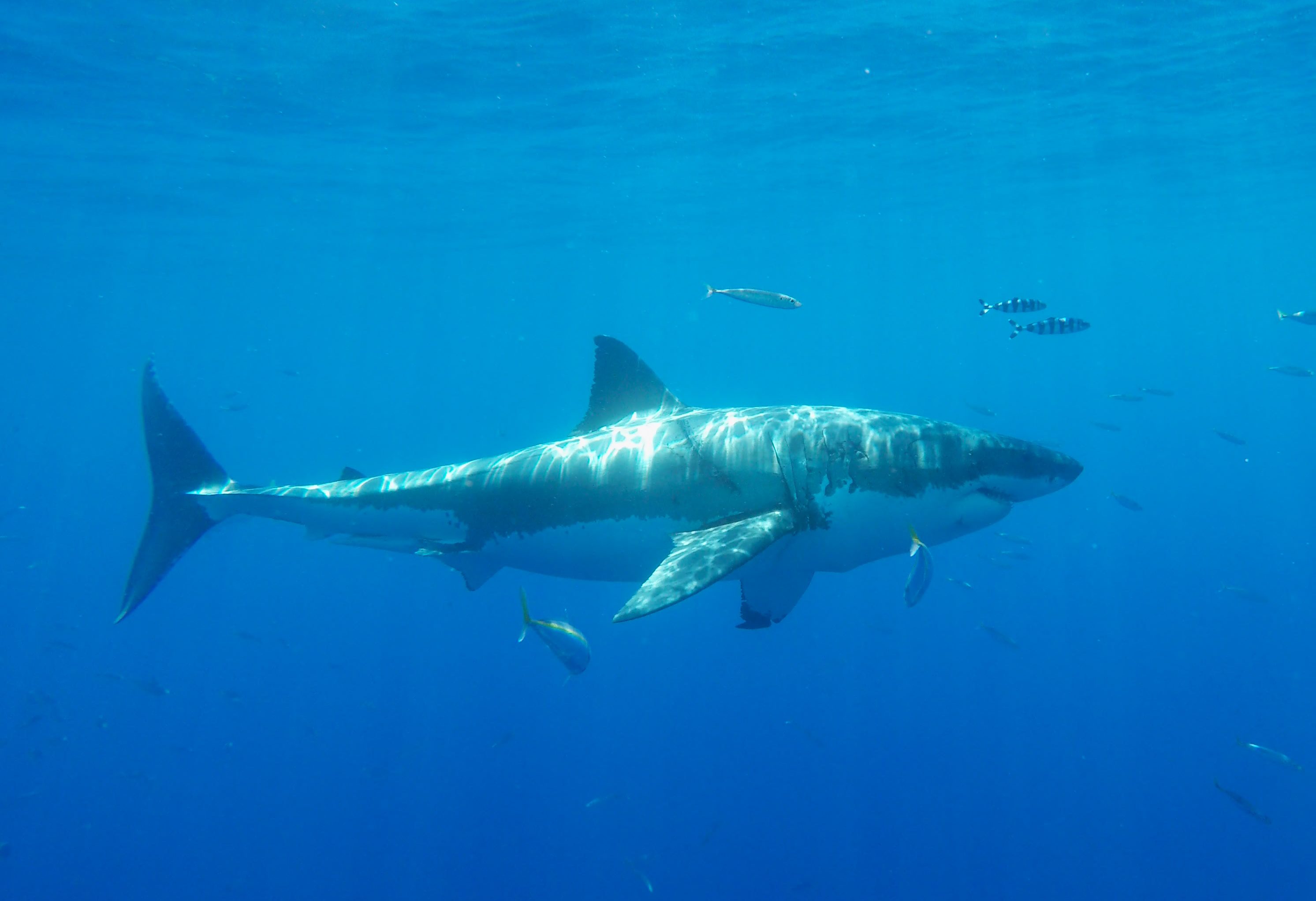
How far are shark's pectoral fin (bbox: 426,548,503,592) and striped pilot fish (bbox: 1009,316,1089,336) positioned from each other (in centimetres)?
812

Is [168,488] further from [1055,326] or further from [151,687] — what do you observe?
[1055,326]

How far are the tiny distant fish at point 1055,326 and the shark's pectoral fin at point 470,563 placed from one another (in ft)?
26.6

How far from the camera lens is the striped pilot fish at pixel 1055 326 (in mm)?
10828

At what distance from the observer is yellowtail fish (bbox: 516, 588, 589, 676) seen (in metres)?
5.91

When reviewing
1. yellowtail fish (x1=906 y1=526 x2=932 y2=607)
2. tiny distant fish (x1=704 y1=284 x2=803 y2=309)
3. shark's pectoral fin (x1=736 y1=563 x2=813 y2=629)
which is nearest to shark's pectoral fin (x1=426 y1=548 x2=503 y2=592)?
shark's pectoral fin (x1=736 y1=563 x2=813 y2=629)

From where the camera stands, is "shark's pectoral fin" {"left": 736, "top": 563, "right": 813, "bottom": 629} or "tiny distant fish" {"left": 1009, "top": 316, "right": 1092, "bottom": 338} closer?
"shark's pectoral fin" {"left": 736, "top": 563, "right": 813, "bottom": 629}

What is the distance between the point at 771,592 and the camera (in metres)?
6.19

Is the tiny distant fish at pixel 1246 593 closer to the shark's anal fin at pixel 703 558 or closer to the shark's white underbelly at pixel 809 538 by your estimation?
the shark's white underbelly at pixel 809 538

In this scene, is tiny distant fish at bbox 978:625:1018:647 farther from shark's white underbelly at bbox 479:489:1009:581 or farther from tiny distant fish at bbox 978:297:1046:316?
shark's white underbelly at bbox 479:489:1009:581

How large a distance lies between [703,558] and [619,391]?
2682mm

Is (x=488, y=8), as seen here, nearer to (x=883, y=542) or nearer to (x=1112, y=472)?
(x=883, y=542)

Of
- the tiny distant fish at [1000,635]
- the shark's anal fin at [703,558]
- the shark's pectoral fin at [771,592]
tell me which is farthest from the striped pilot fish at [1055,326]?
the shark's anal fin at [703,558]

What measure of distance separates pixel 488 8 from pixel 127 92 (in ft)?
33.1

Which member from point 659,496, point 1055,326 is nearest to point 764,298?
point 1055,326
